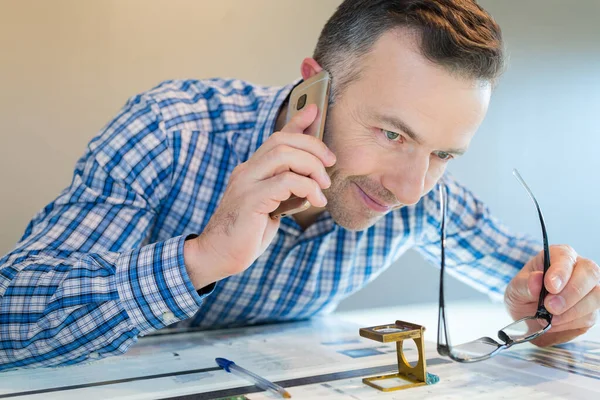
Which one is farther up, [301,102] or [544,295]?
[301,102]

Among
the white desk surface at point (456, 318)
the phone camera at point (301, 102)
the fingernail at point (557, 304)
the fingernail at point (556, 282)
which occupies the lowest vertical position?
the white desk surface at point (456, 318)

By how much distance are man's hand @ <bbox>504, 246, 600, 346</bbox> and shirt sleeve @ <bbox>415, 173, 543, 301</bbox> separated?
39 centimetres

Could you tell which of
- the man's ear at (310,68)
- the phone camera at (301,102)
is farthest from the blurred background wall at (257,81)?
the phone camera at (301,102)

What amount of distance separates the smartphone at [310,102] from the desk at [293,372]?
244 mm

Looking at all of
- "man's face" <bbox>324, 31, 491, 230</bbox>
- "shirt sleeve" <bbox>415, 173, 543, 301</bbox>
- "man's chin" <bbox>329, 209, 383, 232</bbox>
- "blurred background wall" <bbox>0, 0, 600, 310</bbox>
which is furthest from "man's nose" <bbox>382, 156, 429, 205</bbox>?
"blurred background wall" <bbox>0, 0, 600, 310</bbox>

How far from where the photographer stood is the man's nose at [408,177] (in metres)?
1.01

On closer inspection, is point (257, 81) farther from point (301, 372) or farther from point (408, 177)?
point (301, 372)

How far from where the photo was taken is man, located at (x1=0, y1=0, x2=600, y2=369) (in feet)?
2.97

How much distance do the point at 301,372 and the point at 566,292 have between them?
521 millimetres

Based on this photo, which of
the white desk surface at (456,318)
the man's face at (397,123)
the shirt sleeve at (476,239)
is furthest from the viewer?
the shirt sleeve at (476,239)

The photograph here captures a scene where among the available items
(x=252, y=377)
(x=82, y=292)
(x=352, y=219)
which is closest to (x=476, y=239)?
(x=352, y=219)

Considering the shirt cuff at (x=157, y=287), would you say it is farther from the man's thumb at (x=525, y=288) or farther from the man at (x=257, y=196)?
the man's thumb at (x=525, y=288)

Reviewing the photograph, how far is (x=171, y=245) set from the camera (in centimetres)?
92

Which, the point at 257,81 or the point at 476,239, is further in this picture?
the point at 257,81
